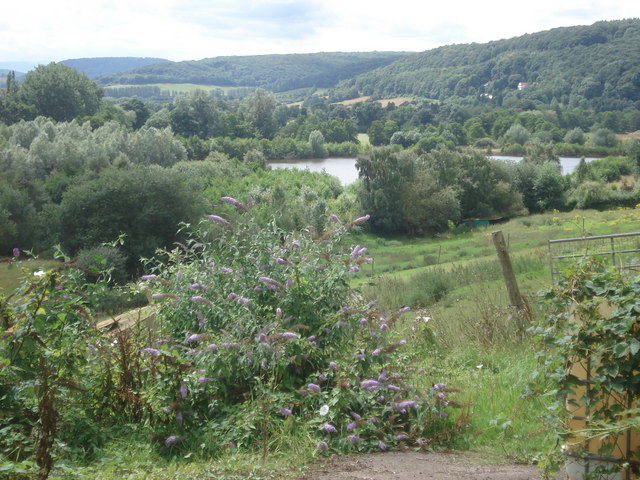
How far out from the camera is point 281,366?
5.19 metres

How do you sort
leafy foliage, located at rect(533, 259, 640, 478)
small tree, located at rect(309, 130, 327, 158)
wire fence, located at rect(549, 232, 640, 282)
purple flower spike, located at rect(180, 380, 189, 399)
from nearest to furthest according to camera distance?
1. leafy foliage, located at rect(533, 259, 640, 478)
2. wire fence, located at rect(549, 232, 640, 282)
3. purple flower spike, located at rect(180, 380, 189, 399)
4. small tree, located at rect(309, 130, 327, 158)

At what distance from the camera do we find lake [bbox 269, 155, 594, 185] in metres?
90.1

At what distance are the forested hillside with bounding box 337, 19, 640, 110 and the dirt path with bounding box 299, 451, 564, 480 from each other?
141395mm

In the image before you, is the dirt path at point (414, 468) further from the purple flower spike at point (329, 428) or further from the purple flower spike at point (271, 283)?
the purple flower spike at point (271, 283)

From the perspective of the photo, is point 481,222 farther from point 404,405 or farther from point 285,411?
point 285,411

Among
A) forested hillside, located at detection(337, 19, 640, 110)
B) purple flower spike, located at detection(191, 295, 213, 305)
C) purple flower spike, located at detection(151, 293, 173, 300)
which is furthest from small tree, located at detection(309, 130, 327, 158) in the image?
purple flower spike, located at detection(191, 295, 213, 305)

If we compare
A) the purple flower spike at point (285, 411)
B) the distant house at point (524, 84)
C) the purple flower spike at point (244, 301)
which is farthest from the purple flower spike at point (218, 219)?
the distant house at point (524, 84)

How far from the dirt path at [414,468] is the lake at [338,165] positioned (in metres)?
79.9

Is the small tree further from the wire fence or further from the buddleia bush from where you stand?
the buddleia bush

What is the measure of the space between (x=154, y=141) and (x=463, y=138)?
6676cm

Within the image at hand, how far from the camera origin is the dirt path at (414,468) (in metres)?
4.19

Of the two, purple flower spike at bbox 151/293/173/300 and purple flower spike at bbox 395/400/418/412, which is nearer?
purple flower spike at bbox 395/400/418/412

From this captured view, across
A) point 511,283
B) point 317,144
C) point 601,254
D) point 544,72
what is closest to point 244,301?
point 601,254

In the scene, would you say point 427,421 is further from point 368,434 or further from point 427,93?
point 427,93
